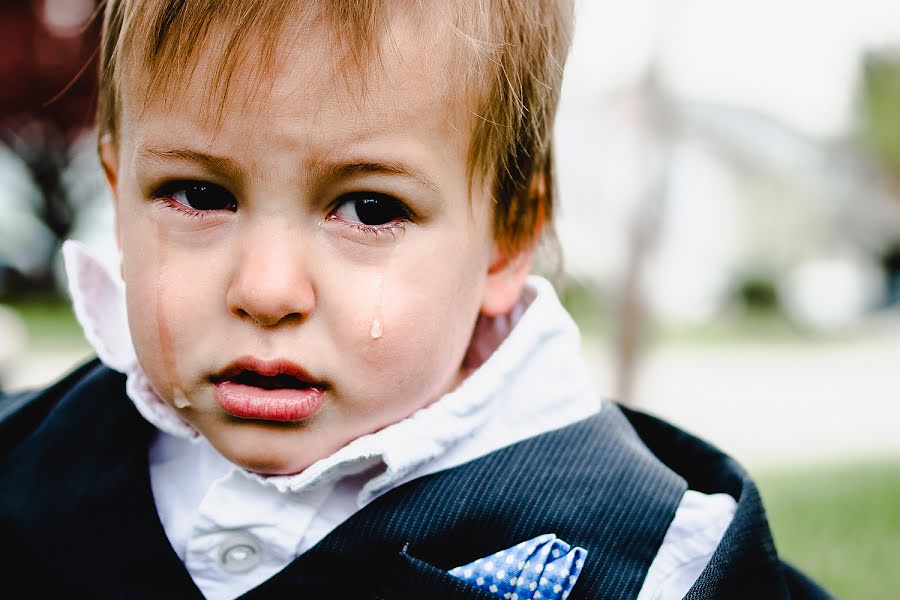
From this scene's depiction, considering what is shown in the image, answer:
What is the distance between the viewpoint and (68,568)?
1.09 meters

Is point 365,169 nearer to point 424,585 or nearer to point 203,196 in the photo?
point 203,196

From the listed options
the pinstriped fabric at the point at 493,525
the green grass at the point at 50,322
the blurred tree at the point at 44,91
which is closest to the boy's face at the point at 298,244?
the pinstriped fabric at the point at 493,525

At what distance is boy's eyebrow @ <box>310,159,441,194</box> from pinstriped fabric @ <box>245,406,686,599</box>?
34cm

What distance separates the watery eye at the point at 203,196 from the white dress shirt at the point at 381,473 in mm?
280

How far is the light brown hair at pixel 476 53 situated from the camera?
36.4 inches

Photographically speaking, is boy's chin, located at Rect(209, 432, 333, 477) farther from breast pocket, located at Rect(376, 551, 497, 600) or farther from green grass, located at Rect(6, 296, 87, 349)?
green grass, located at Rect(6, 296, 87, 349)

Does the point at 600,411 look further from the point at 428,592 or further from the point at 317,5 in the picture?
the point at 317,5

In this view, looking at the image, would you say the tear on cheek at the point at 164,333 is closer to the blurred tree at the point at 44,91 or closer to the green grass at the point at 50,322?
the green grass at the point at 50,322

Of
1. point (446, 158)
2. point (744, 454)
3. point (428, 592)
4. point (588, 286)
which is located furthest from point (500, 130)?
point (588, 286)

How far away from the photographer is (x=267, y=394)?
97 cm

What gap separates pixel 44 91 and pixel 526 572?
975 centimetres

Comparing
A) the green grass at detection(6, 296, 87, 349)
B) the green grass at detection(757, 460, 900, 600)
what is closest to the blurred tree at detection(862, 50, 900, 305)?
the green grass at detection(6, 296, 87, 349)

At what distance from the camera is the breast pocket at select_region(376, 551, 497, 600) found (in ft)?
3.19

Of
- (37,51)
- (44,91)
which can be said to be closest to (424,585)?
(37,51)
